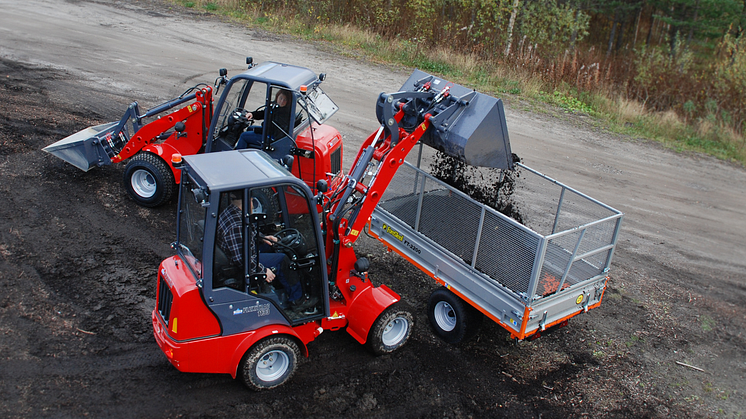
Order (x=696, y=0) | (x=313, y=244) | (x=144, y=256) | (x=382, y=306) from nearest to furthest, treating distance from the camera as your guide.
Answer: (x=313, y=244) < (x=382, y=306) < (x=144, y=256) < (x=696, y=0)

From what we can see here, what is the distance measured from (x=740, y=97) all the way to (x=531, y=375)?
587 inches

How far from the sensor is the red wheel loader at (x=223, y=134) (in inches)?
284

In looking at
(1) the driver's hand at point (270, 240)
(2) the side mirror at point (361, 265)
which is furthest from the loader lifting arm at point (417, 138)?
(1) the driver's hand at point (270, 240)

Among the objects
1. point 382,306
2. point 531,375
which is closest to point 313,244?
point 382,306

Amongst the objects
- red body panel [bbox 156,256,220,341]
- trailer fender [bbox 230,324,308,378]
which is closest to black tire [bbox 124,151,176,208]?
red body panel [bbox 156,256,220,341]

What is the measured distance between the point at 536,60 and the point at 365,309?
13853mm

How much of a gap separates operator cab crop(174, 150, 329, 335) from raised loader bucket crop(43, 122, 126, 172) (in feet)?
12.8

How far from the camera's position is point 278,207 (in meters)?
4.67

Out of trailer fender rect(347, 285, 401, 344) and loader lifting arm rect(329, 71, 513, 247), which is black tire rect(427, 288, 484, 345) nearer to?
trailer fender rect(347, 285, 401, 344)

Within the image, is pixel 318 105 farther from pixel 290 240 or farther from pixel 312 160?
pixel 290 240

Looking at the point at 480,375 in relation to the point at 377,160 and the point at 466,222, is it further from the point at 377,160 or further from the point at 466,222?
the point at 377,160

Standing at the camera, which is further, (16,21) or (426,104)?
(16,21)

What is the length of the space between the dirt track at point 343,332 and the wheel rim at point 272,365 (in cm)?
20

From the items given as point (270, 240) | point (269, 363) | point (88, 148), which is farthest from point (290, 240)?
point (88, 148)
